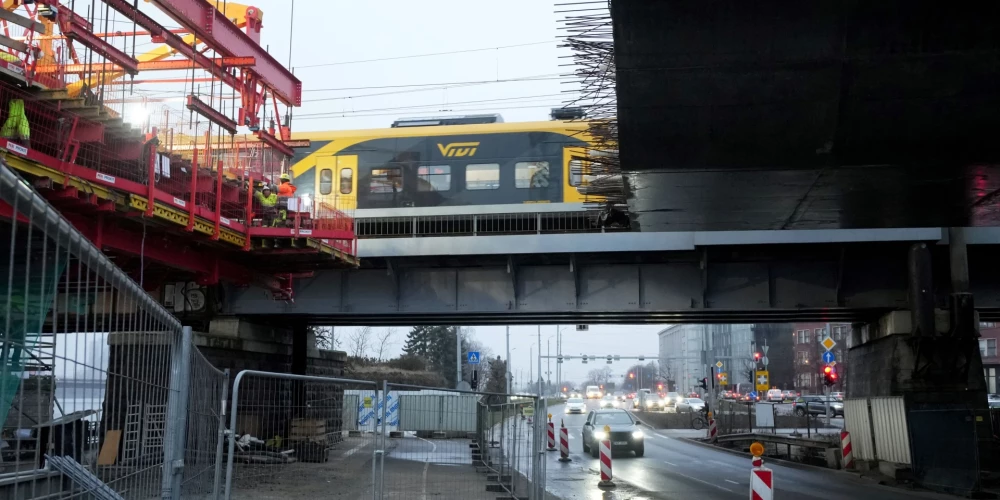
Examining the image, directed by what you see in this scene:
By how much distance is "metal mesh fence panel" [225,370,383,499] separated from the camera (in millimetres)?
7633

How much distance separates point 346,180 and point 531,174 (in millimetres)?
5687

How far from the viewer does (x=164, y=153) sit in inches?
734

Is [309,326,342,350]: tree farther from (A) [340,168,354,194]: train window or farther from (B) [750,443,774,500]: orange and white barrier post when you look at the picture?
(B) [750,443,774,500]: orange and white barrier post

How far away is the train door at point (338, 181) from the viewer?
26.3 metres

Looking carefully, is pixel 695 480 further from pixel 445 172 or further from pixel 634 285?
pixel 445 172

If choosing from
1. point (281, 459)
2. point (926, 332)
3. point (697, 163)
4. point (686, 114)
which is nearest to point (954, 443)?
point (926, 332)

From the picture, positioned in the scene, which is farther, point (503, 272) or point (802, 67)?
point (503, 272)

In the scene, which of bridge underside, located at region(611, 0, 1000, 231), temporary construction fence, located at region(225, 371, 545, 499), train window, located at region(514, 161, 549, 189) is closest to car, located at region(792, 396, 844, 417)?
train window, located at region(514, 161, 549, 189)

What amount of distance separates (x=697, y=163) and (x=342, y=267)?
16536 millimetres

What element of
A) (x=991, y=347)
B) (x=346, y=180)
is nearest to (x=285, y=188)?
(x=346, y=180)

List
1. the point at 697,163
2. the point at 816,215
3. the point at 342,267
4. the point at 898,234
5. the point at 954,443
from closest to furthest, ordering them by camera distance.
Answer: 1. the point at 697,163
2. the point at 816,215
3. the point at 954,443
4. the point at 898,234
5. the point at 342,267

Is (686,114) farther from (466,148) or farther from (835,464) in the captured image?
(835,464)

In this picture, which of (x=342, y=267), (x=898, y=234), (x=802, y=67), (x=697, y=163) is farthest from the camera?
(x=342, y=267)

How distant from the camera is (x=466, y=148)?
25859 millimetres
